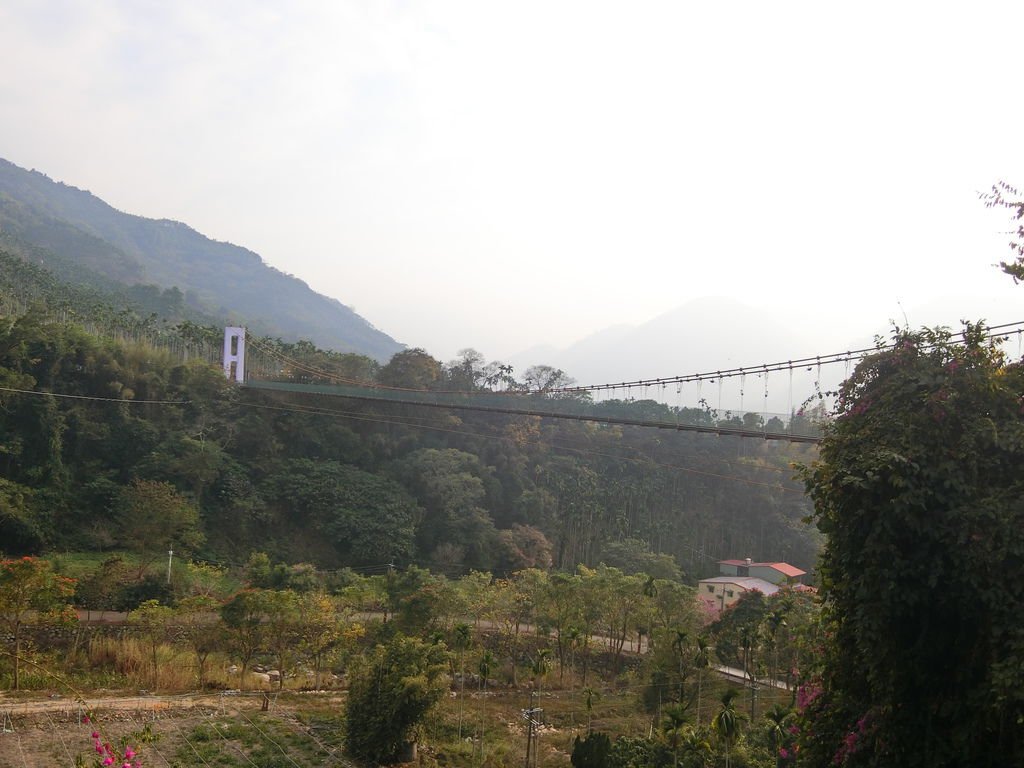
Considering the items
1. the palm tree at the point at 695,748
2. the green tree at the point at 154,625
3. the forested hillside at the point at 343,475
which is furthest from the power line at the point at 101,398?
the palm tree at the point at 695,748

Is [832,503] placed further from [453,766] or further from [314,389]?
[314,389]

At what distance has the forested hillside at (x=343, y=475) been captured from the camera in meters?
19.0

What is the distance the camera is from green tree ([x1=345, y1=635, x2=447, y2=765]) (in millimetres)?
9719

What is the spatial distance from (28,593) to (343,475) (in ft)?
38.3

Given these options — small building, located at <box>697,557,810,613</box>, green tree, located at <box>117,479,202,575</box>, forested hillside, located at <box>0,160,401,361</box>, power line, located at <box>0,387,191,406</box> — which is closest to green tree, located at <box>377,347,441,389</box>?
power line, located at <box>0,387,191,406</box>

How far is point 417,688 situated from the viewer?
9.62m

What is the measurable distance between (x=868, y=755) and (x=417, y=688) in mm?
6581

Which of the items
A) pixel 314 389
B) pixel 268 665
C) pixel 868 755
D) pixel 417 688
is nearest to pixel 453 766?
pixel 417 688

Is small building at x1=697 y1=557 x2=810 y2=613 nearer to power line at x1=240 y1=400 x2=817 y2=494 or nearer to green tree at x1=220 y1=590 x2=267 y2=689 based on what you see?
power line at x1=240 y1=400 x2=817 y2=494

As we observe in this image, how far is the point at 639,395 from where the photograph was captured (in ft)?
76.7

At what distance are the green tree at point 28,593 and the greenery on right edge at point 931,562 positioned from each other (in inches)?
457

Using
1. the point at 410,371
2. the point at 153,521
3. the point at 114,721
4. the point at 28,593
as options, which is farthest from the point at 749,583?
the point at 28,593

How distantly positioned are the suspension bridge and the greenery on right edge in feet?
2.29

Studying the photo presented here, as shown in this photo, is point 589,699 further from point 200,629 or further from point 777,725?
point 200,629
